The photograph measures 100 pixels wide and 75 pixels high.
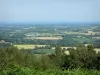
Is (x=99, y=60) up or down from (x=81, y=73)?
down

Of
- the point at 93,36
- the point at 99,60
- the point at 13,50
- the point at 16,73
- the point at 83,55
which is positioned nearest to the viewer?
the point at 16,73

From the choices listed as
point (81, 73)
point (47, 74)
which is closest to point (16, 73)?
point (47, 74)

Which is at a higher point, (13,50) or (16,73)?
(16,73)

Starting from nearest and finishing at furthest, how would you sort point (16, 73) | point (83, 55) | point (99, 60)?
point (16, 73)
point (99, 60)
point (83, 55)

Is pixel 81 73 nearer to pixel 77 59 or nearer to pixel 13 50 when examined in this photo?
pixel 77 59

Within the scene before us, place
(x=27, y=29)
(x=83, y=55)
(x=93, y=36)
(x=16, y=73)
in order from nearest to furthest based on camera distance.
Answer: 1. (x=16, y=73)
2. (x=83, y=55)
3. (x=93, y=36)
4. (x=27, y=29)

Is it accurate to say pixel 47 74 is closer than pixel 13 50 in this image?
Yes

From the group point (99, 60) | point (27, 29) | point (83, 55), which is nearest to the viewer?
point (99, 60)

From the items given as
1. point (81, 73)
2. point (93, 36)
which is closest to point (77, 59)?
point (81, 73)

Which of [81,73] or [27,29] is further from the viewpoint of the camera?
[27,29]

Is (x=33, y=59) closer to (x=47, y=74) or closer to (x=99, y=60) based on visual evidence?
(x=99, y=60)
